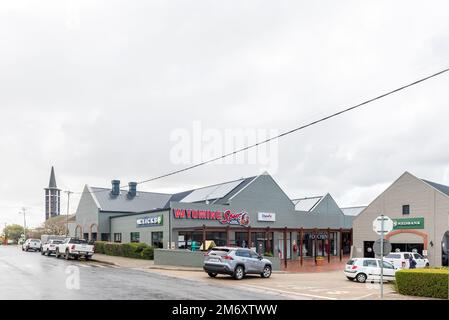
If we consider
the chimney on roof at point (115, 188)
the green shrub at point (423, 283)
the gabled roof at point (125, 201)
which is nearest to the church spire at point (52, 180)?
the gabled roof at point (125, 201)

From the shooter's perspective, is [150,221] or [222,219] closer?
[222,219]

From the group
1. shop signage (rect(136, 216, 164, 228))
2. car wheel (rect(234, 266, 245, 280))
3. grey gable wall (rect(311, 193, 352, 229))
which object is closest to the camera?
car wheel (rect(234, 266, 245, 280))

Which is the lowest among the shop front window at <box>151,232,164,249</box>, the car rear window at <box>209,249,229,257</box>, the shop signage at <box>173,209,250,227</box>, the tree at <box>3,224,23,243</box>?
the tree at <box>3,224,23,243</box>

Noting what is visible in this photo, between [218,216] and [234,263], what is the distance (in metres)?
18.4

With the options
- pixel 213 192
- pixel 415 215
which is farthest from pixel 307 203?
pixel 415 215

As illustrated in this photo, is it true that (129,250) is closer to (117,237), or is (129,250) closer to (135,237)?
(135,237)

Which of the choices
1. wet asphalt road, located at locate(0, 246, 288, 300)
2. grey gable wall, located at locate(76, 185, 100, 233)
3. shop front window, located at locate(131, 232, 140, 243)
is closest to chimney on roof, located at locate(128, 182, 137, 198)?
grey gable wall, located at locate(76, 185, 100, 233)

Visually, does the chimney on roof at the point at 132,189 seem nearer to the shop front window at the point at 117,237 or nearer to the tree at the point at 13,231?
the shop front window at the point at 117,237

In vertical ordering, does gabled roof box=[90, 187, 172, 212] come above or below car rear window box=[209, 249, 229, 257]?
above

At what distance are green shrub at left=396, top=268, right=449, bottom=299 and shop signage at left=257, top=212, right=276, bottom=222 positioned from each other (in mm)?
27874

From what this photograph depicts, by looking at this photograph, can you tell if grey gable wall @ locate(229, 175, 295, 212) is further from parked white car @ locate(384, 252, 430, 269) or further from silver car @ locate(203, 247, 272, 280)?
silver car @ locate(203, 247, 272, 280)

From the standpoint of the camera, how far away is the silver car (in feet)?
78.9

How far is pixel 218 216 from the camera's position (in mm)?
42531
